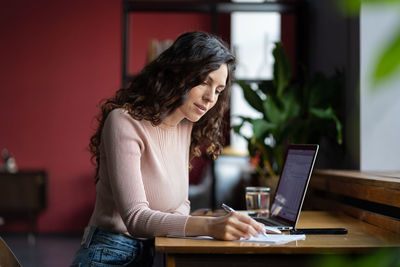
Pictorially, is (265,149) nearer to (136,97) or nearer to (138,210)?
(136,97)

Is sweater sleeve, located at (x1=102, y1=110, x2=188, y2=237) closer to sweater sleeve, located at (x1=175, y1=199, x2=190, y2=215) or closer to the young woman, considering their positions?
the young woman

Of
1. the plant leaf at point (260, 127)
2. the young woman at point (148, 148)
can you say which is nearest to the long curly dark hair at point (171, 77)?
the young woman at point (148, 148)

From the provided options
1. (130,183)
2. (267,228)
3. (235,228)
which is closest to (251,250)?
(235,228)

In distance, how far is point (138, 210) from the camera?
1328 mm

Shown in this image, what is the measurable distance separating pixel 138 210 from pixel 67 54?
4.55 metres

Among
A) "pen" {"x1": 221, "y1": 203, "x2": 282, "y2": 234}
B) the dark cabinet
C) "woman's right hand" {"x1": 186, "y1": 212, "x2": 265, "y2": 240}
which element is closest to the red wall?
the dark cabinet

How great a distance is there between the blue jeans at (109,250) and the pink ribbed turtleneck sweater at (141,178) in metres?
0.03

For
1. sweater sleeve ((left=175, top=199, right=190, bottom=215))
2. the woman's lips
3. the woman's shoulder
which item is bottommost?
sweater sleeve ((left=175, top=199, right=190, bottom=215))

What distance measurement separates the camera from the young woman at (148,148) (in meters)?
1.38

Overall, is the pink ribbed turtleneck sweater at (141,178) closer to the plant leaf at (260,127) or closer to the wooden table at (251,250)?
the wooden table at (251,250)

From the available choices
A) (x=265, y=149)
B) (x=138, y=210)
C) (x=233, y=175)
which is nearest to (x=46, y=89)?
(x=233, y=175)

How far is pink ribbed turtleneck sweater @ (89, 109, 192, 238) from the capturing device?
1.31 metres

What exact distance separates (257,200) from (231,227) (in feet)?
2.18

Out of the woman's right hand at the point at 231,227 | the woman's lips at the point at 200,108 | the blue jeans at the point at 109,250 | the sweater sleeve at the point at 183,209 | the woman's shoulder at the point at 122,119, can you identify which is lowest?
the blue jeans at the point at 109,250
